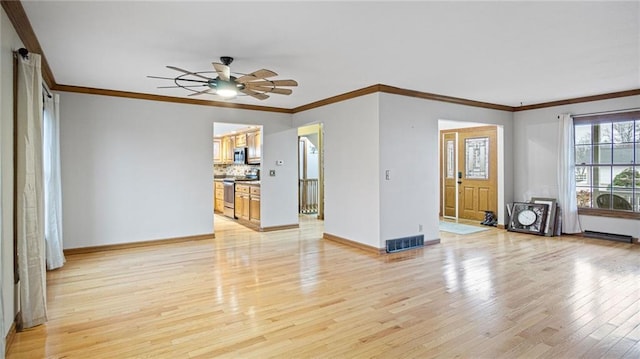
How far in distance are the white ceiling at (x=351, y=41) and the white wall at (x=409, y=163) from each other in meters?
0.58

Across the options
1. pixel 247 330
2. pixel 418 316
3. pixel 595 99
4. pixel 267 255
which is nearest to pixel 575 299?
pixel 418 316

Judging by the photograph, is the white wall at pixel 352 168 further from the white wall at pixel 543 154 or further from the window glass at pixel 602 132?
the window glass at pixel 602 132

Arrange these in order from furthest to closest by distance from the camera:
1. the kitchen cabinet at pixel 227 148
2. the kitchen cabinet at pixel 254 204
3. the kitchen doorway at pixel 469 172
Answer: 1. the kitchen cabinet at pixel 227 148
2. the kitchen doorway at pixel 469 172
3. the kitchen cabinet at pixel 254 204

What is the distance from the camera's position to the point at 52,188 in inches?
173

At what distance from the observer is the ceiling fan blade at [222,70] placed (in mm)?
3328

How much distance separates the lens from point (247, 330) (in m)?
2.80

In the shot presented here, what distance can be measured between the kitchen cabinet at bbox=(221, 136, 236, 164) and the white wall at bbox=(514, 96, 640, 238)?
665cm

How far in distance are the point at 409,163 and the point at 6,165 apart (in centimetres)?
469

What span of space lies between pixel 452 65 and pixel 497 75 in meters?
0.91

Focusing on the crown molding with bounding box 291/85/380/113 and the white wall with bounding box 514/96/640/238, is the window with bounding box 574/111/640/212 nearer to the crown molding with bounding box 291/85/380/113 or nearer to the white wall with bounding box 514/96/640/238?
the white wall with bounding box 514/96/640/238

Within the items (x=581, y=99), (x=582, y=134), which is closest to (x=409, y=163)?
(x=581, y=99)

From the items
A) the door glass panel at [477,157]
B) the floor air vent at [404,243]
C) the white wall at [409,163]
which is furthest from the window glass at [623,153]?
the floor air vent at [404,243]

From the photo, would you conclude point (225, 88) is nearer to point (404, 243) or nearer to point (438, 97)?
point (404, 243)

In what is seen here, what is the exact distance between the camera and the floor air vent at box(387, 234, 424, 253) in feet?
17.3
